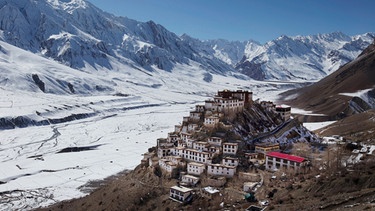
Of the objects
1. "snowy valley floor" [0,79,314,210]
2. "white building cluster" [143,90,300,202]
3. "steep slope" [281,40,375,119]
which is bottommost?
"snowy valley floor" [0,79,314,210]

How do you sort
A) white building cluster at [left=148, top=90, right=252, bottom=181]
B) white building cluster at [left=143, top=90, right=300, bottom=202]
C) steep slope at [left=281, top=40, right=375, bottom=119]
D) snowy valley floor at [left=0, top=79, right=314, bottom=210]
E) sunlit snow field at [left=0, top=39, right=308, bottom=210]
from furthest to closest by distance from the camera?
1. steep slope at [left=281, top=40, right=375, bottom=119]
2. sunlit snow field at [left=0, top=39, right=308, bottom=210]
3. snowy valley floor at [left=0, top=79, right=314, bottom=210]
4. white building cluster at [left=148, top=90, right=252, bottom=181]
5. white building cluster at [left=143, top=90, right=300, bottom=202]

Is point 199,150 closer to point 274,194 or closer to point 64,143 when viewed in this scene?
point 274,194

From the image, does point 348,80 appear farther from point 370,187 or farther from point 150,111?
point 370,187

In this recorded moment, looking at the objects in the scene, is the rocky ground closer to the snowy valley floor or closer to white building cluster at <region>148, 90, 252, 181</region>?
white building cluster at <region>148, 90, 252, 181</region>

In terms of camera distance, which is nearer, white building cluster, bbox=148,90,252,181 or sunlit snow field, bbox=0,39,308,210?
white building cluster, bbox=148,90,252,181

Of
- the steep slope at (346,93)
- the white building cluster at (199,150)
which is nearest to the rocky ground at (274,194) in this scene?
the white building cluster at (199,150)

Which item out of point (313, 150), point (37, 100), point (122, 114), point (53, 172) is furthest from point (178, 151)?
point (37, 100)

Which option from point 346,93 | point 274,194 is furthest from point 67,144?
point 346,93

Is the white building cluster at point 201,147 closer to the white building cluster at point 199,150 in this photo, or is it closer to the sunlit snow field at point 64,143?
the white building cluster at point 199,150

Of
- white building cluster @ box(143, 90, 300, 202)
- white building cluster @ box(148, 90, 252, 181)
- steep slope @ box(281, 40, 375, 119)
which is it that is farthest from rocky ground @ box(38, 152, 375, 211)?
steep slope @ box(281, 40, 375, 119)
